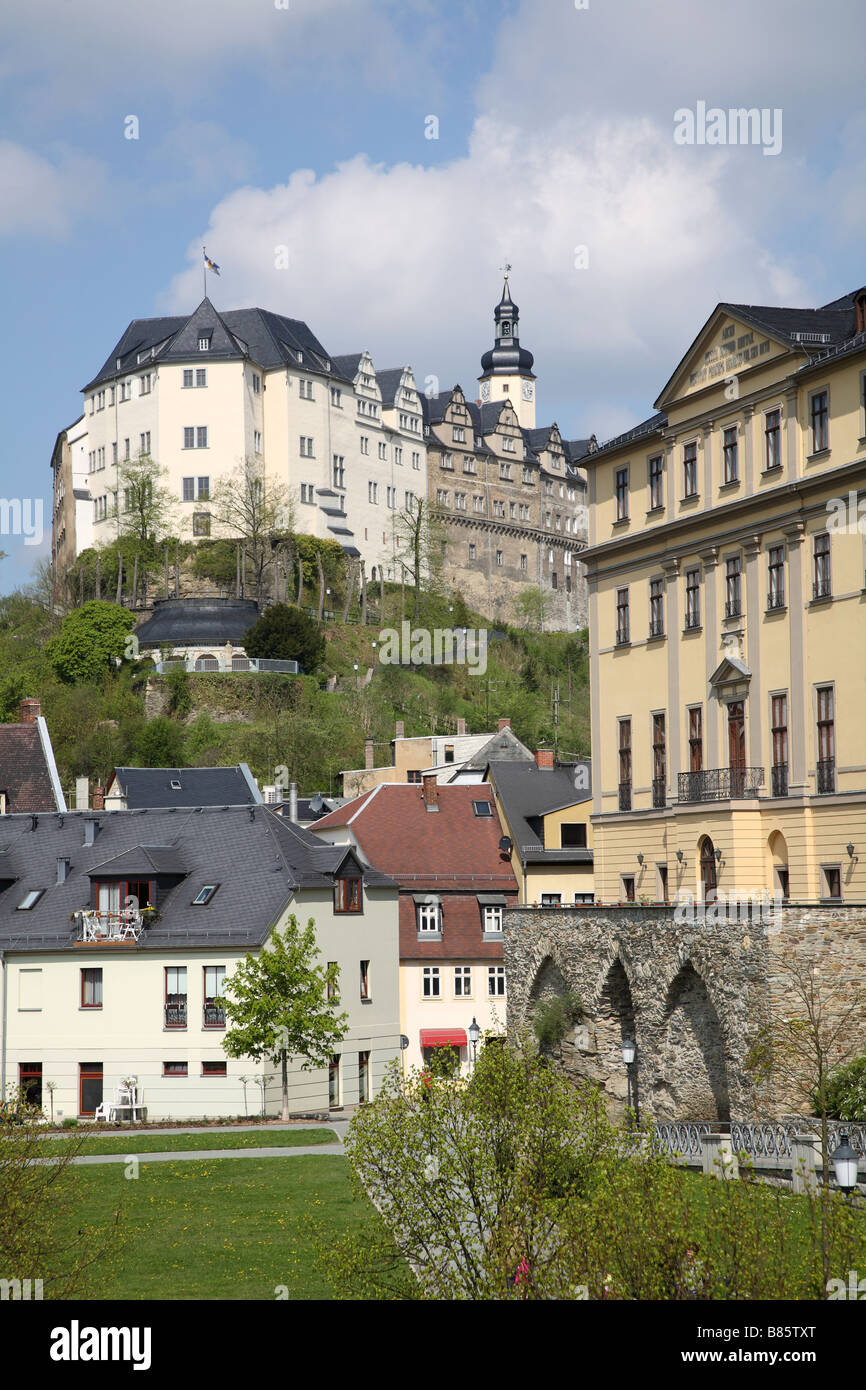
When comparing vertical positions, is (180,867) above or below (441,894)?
above

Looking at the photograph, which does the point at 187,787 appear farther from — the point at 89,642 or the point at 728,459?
the point at 89,642

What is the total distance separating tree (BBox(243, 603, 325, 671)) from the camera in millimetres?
101750

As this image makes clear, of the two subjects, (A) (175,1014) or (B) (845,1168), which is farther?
(A) (175,1014)

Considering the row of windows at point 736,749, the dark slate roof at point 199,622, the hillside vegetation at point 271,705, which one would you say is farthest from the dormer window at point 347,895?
the dark slate roof at point 199,622

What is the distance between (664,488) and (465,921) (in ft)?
65.4


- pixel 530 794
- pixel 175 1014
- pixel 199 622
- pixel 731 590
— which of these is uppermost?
pixel 199 622

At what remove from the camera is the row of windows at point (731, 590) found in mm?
38500

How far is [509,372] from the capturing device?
6398 inches

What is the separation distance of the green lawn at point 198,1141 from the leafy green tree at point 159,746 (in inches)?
2067

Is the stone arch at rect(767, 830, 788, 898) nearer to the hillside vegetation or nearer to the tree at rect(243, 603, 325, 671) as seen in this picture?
the hillside vegetation

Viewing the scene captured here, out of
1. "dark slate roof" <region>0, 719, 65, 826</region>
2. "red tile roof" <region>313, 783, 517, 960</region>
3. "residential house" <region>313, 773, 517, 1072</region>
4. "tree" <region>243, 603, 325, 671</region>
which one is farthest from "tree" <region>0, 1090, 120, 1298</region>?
"tree" <region>243, 603, 325, 671</region>

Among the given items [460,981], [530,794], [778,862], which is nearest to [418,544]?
[530,794]

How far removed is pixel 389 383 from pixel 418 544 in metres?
18.1

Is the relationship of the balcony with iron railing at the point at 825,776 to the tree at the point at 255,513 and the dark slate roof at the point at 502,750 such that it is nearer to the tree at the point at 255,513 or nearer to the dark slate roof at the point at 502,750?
the dark slate roof at the point at 502,750
